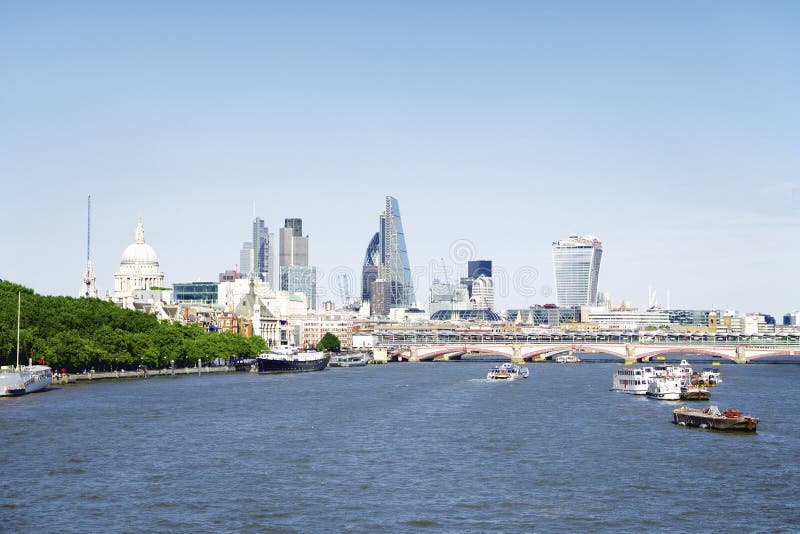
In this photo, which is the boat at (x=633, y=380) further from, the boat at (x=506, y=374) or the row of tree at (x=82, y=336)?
the row of tree at (x=82, y=336)

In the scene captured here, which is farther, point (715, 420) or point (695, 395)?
point (695, 395)

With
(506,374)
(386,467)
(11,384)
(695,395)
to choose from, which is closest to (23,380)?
(11,384)

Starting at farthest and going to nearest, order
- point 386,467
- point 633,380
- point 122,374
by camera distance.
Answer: point 122,374
point 633,380
point 386,467

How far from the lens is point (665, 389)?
128250 mm

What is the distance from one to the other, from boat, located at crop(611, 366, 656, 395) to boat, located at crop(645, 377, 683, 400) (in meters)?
4.94

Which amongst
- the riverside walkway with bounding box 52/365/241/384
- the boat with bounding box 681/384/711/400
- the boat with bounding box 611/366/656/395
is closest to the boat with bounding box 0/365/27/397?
the riverside walkway with bounding box 52/365/241/384

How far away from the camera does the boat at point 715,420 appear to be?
295 ft

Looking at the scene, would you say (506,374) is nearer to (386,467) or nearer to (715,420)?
(715,420)

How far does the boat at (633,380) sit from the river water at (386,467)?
1871 centimetres

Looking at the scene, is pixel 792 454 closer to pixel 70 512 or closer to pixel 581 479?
pixel 581 479

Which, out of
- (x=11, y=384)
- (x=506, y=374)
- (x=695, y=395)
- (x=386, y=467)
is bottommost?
(x=386, y=467)

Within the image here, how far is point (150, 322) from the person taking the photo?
191 meters

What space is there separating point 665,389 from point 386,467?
6678 cm

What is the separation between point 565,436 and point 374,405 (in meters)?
33.7
